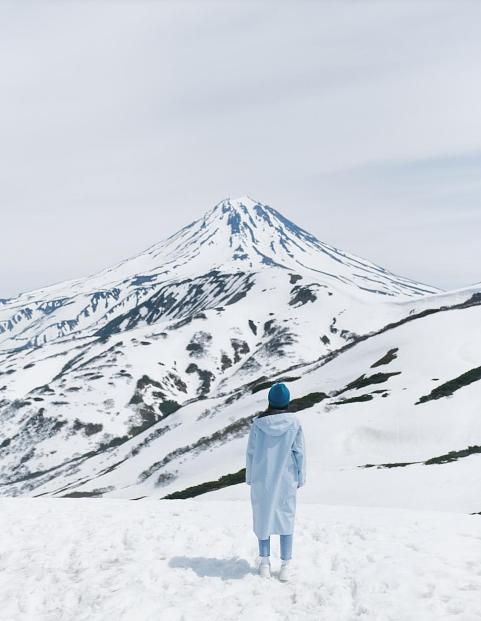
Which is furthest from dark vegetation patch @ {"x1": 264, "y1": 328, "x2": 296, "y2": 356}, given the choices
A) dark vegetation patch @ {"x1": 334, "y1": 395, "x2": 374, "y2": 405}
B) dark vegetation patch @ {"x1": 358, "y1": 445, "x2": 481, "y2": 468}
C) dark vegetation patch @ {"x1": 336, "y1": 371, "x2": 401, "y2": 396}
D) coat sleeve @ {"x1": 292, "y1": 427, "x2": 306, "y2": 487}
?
coat sleeve @ {"x1": 292, "y1": 427, "x2": 306, "y2": 487}

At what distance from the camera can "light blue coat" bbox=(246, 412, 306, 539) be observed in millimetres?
9289


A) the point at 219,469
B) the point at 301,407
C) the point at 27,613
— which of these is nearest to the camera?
the point at 27,613

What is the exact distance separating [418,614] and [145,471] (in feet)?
202

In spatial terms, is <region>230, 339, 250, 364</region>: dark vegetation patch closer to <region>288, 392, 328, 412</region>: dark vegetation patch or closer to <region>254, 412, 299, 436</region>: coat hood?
<region>288, 392, 328, 412</region>: dark vegetation patch

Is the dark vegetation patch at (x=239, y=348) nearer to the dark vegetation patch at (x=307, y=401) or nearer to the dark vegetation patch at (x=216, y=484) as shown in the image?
the dark vegetation patch at (x=307, y=401)

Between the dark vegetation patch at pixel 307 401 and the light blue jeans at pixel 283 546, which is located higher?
the light blue jeans at pixel 283 546

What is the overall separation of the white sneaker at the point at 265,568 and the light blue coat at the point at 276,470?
0.39 metres

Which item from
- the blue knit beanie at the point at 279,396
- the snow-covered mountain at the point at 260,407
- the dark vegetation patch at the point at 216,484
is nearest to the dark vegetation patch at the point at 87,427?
the snow-covered mountain at the point at 260,407

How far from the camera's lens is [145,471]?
65125 mm

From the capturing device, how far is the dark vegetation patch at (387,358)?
6266 centimetres

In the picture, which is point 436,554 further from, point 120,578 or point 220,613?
point 120,578

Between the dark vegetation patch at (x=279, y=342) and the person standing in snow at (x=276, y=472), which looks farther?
the dark vegetation patch at (x=279, y=342)

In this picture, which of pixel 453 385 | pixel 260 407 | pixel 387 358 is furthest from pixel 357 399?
pixel 260 407

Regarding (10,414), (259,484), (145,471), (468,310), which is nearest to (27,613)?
(259,484)
